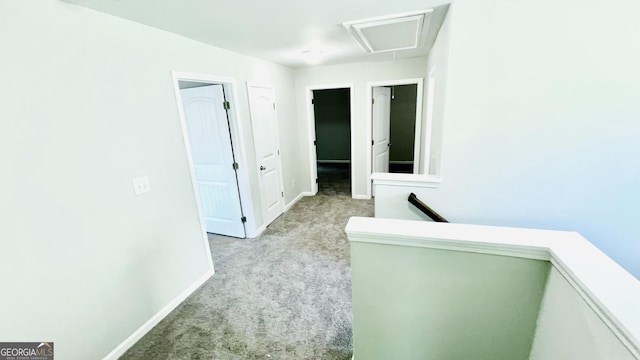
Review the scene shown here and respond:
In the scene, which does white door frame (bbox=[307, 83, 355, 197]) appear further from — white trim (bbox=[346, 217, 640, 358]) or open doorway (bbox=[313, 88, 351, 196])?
white trim (bbox=[346, 217, 640, 358])

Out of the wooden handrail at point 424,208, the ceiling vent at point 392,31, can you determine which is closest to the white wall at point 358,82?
the ceiling vent at point 392,31

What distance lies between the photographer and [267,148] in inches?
142

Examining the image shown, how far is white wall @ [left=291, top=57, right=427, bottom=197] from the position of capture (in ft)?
12.8

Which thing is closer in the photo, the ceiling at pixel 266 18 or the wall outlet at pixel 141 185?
the ceiling at pixel 266 18

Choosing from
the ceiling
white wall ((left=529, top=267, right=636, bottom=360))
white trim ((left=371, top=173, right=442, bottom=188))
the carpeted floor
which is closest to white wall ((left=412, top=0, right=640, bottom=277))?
white trim ((left=371, top=173, right=442, bottom=188))

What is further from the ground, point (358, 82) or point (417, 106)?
point (358, 82)

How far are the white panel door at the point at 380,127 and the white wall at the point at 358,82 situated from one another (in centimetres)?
18

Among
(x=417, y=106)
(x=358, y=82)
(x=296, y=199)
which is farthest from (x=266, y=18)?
(x=296, y=199)

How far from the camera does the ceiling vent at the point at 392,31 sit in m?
1.98

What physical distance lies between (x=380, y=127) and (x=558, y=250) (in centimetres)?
376

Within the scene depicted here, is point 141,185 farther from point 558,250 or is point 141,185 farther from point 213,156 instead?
point 558,250

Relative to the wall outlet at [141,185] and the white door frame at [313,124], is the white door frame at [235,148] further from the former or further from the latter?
the white door frame at [313,124]

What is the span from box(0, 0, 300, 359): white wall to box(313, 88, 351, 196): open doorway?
4.33 m

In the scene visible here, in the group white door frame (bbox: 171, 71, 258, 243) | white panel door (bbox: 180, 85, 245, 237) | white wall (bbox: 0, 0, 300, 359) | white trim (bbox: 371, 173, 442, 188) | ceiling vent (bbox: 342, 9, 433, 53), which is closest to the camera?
white wall (bbox: 0, 0, 300, 359)
